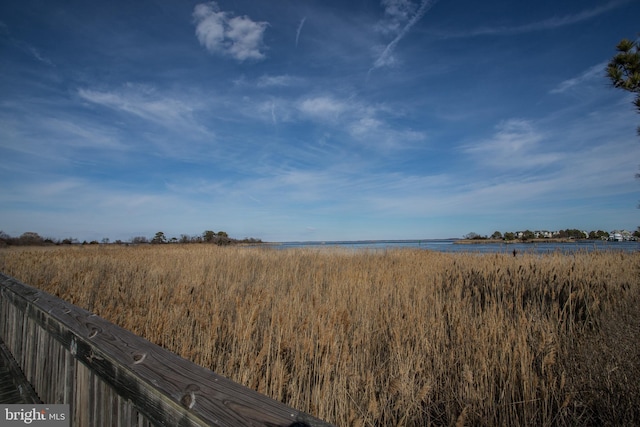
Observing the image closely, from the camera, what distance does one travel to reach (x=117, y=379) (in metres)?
1.58

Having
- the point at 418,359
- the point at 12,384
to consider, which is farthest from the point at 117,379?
the point at 12,384

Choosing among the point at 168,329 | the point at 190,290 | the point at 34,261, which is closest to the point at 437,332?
the point at 168,329

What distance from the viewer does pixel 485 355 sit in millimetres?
2955

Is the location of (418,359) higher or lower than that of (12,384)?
higher

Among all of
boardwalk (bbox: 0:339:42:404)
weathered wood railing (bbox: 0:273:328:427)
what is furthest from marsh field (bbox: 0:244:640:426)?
boardwalk (bbox: 0:339:42:404)

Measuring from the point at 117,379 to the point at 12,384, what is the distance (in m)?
3.47

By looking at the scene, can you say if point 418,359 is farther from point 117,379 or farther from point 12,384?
point 12,384

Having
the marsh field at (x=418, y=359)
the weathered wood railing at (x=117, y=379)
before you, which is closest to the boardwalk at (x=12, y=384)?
the weathered wood railing at (x=117, y=379)

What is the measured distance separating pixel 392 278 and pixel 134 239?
1215 inches

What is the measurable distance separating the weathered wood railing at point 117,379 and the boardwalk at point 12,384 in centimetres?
12

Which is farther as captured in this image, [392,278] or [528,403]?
[392,278]

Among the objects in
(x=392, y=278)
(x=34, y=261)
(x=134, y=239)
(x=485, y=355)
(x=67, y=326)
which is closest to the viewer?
(x=67, y=326)

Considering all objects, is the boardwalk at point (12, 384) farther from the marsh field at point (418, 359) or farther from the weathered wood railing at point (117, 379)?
the marsh field at point (418, 359)

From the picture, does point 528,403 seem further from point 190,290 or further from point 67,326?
point 190,290
